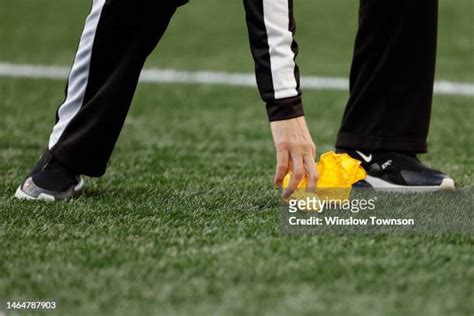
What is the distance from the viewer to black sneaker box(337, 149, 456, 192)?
2.21m

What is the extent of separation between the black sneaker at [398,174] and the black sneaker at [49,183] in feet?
2.19

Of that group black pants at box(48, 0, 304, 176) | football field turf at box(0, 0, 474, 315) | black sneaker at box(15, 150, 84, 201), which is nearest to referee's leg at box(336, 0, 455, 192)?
football field turf at box(0, 0, 474, 315)

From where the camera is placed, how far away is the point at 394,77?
2295 millimetres

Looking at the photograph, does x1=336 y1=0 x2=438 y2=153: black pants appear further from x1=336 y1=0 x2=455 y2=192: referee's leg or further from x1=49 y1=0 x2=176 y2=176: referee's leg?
x1=49 y1=0 x2=176 y2=176: referee's leg

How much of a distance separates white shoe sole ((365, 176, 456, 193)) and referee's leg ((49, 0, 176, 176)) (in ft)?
2.05

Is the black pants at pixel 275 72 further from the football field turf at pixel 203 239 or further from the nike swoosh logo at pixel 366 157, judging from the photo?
the football field turf at pixel 203 239

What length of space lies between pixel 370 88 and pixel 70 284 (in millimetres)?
1096

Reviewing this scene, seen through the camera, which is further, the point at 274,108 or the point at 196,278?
the point at 274,108

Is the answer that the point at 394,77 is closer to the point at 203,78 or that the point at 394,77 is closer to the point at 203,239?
the point at 203,239

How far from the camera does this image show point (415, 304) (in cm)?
134

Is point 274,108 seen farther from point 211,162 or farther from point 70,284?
point 211,162

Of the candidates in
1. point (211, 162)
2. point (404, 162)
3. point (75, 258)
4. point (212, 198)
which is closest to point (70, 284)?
point (75, 258)

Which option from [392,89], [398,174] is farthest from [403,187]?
[392,89]

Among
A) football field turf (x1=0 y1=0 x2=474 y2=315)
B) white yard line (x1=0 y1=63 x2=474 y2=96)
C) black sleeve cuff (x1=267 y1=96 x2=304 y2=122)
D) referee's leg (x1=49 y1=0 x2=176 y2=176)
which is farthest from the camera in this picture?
white yard line (x1=0 y1=63 x2=474 y2=96)
